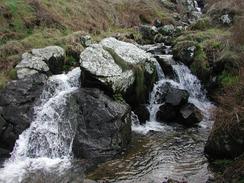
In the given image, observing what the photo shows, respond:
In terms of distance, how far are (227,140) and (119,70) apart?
18.7 ft

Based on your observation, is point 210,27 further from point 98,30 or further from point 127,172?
point 127,172

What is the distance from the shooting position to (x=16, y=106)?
15.3 meters

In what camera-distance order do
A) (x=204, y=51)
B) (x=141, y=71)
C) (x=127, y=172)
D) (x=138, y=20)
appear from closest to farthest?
(x=127, y=172), (x=141, y=71), (x=204, y=51), (x=138, y=20)

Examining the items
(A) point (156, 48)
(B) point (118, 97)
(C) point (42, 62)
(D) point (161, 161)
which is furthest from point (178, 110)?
(A) point (156, 48)

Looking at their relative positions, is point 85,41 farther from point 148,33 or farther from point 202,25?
point 202,25

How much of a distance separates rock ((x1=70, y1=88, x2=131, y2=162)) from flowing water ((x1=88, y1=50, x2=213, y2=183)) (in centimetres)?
58

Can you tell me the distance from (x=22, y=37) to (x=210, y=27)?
1194 cm

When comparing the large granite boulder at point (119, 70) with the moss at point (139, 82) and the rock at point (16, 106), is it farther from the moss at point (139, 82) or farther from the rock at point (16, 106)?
the rock at point (16, 106)

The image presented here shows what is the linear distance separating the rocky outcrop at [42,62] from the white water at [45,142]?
1.16 m

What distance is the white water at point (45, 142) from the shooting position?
13641mm

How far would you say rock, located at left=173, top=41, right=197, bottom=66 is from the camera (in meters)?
21.2

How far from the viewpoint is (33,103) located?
15.8 metres

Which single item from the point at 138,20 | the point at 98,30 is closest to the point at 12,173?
the point at 98,30

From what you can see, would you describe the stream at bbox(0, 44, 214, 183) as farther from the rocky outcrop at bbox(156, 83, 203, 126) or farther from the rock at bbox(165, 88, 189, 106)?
the rock at bbox(165, 88, 189, 106)
